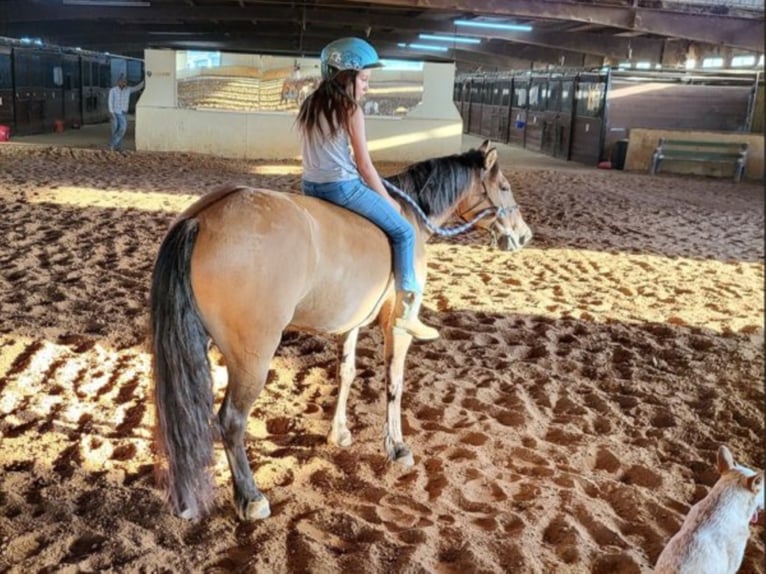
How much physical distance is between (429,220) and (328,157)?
72cm

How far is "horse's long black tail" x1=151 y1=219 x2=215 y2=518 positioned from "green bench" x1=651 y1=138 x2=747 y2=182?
51.0ft

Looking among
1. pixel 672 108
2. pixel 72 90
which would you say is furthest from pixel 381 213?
pixel 72 90

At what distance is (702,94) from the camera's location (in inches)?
680

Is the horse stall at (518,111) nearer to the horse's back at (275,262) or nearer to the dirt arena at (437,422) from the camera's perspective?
the dirt arena at (437,422)

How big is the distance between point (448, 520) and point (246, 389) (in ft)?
3.31

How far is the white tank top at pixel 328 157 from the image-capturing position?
2.95 m

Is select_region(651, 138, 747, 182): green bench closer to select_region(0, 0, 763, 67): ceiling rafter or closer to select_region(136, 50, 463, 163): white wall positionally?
select_region(0, 0, 763, 67): ceiling rafter

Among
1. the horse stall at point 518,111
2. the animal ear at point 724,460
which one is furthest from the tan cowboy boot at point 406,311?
the horse stall at point 518,111

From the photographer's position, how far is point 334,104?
289 cm

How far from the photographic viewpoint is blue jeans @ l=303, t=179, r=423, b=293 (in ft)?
9.96

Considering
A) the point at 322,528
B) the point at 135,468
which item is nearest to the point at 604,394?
the point at 322,528

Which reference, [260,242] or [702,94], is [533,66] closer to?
[702,94]

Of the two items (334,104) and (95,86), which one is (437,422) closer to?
(334,104)

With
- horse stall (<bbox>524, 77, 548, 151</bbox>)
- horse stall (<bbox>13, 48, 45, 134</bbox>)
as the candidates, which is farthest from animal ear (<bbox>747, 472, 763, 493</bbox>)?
horse stall (<bbox>524, 77, 548, 151</bbox>)
